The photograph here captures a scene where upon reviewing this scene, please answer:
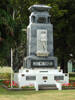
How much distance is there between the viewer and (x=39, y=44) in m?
28.7

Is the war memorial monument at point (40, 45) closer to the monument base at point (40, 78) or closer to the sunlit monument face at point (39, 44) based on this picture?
the sunlit monument face at point (39, 44)

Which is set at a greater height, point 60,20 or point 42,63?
point 60,20

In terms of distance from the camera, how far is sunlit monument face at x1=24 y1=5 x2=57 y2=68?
1119 inches

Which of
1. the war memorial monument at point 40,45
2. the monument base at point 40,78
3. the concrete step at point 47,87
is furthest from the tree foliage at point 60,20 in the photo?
the concrete step at point 47,87

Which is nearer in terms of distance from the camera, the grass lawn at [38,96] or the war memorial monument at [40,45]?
the grass lawn at [38,96]

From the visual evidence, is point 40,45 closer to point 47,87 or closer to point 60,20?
point 47,87

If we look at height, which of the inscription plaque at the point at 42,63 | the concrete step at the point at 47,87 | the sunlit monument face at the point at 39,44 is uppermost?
the sunlit monument face at the point at 39,44

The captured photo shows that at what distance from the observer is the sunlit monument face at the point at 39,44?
93.2 feet

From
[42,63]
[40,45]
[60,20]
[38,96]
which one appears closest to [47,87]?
[42,63]

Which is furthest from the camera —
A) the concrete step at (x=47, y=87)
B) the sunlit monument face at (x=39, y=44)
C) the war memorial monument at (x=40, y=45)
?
the sunlit monument face at (x=39, y=44)

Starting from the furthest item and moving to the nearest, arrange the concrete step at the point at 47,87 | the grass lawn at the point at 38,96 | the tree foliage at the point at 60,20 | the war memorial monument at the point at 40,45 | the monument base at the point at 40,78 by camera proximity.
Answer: the tree foliage at the point at 60,20, the war memorial monument at the point at 40,45, the monument base at the point at 40,78, the concrete step at the point at 47,87, the grass lawn at the point at 38,96

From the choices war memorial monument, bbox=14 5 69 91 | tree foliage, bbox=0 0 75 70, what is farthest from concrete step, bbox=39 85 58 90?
tree foliage, bbox=0 0 75 70

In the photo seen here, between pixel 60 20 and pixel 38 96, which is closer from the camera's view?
pixel 38 96

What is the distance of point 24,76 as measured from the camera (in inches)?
970
